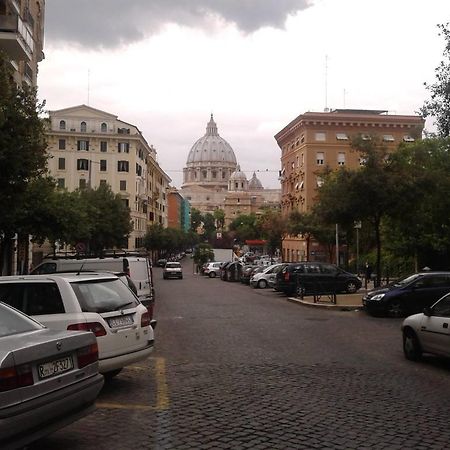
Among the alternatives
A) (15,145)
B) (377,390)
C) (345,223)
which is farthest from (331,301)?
(377,390)

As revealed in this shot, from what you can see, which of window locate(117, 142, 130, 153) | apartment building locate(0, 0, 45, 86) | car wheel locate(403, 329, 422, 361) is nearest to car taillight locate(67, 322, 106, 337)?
car wheel locate(403, 329, 422, 361)

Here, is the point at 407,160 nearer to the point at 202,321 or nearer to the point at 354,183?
the point at 354,183

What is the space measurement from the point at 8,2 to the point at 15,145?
647 inches

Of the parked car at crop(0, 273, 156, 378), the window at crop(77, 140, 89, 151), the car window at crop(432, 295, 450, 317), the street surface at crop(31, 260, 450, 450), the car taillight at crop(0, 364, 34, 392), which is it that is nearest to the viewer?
the car taillight at crop(0, 364, 34, 392)

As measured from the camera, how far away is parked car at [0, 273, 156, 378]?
816cm

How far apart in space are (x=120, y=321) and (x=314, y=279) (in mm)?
21240

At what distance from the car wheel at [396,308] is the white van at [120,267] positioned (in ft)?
24.5

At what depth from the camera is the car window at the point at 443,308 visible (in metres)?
10.6

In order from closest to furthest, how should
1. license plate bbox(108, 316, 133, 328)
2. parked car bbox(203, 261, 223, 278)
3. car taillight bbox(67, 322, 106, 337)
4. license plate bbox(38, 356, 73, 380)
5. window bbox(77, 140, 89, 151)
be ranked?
license plate bbox(38, 356, 73, 380)
car taillight bbox(67, 322, 106, 337)
license plate bbox(108, 316, 133, 328)
parked car bbox(203, 261, 223, 278)
window bbox(77, 140, 89, 151)

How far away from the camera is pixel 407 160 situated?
28.0 metres

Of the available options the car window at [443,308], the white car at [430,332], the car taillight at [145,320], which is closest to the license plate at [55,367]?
the car taillight at [145,320]

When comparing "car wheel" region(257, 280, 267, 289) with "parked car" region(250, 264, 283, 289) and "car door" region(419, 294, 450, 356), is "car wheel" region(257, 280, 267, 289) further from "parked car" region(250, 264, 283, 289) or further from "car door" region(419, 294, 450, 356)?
"car door" region(419, 294, 450, 356)

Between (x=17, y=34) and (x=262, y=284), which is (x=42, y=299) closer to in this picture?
(x=17, y=34)

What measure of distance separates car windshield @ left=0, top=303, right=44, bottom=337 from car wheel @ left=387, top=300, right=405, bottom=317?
1496 centimetres
